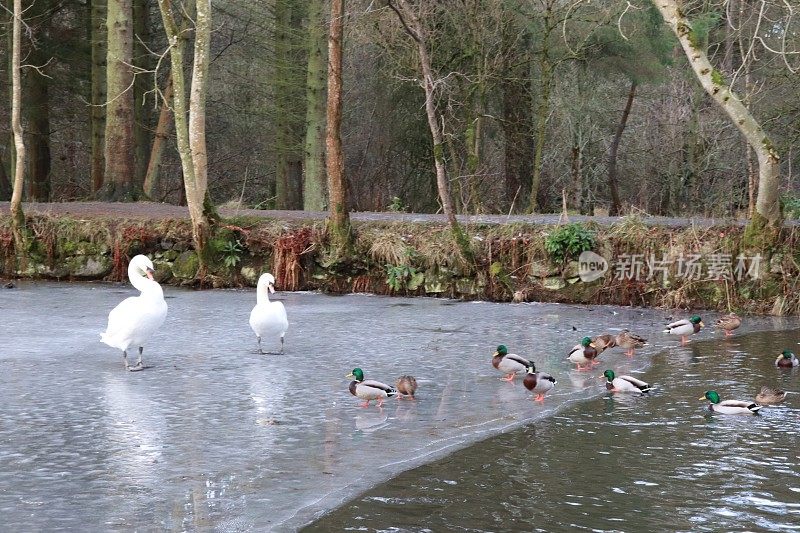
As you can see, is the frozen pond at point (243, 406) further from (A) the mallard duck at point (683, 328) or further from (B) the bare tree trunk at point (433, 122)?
(B) the bare tree trunk at point (433, 122)

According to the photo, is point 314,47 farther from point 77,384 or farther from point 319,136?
point 77,384

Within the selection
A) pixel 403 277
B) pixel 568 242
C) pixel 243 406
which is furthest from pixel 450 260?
pixel 243 406

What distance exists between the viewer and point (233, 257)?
762 inches

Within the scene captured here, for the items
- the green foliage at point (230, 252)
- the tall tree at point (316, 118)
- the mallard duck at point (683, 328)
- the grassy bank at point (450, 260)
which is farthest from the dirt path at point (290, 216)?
the tall tree at point (316, 118)

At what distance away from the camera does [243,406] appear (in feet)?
30.8

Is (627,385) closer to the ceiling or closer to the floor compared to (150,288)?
closer to the floor

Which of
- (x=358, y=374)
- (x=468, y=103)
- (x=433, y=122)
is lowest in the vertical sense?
(x=358, y=374)

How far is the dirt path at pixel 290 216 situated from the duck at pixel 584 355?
6695mm

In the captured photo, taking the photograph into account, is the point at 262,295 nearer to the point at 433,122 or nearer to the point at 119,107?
the point at 433,122

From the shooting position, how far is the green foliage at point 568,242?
1753cm

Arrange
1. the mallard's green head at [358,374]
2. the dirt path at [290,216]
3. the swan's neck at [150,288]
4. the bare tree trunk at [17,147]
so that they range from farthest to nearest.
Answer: the bare tree trunk at [17,147], the dirt path at [290,216], the swan's neck at [150,288], the mallard's green head at [358,374]

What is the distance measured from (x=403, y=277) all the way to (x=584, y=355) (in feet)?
23.3

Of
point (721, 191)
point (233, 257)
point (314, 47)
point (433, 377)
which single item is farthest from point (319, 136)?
point (433, 377)

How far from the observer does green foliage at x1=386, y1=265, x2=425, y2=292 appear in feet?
60.1
